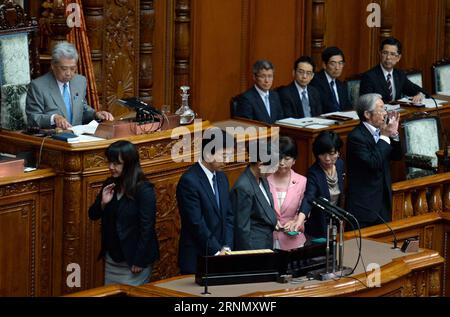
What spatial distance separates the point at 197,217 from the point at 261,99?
265 cm

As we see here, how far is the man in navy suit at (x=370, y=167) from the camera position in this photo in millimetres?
7637

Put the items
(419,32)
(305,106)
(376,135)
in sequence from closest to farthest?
1. (376,135)
2. (305,106)
3. (419,32)

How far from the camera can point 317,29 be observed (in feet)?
36.1

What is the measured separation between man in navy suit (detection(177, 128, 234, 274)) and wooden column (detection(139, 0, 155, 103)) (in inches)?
120

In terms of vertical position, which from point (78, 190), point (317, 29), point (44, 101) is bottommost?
point (78, 190)

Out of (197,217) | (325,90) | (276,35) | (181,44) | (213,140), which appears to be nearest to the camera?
(197,217)

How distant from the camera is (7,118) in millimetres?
7672

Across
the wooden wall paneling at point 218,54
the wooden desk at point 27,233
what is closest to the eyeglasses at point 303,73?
the wooden wall paneling at point 218,54

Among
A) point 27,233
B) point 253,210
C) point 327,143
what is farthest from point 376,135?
point 27,233

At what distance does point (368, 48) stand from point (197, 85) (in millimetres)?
2154

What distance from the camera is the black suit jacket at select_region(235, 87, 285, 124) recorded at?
8898 mm

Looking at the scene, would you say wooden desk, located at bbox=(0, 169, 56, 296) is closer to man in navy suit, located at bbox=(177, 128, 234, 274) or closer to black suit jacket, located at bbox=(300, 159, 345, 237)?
man in navy suit, located at bbox=(177, 128, 234, 274)

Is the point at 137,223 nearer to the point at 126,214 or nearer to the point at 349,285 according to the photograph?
the point at 126,214

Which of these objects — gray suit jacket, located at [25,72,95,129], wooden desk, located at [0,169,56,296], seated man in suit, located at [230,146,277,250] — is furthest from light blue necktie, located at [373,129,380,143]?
wooden desk, located at [0,169,56,296]
